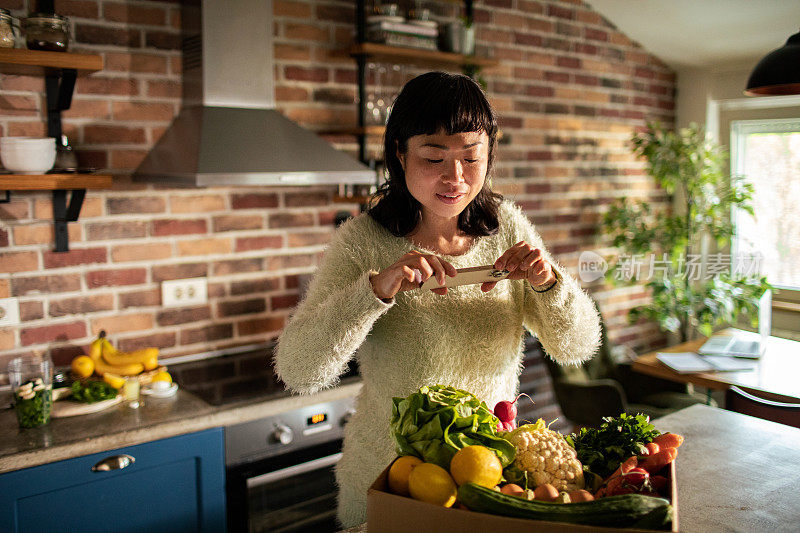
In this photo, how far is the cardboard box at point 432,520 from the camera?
2.73ft

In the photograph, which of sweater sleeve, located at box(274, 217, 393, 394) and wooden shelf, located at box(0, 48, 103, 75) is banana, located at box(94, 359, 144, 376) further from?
sweater sleeve, located at box(274, 217, 393, 394)

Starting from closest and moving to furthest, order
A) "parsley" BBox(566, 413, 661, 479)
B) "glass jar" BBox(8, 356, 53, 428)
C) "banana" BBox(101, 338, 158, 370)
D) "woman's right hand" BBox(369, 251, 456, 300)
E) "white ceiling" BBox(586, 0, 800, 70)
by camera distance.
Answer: "parsley" BBox(566, 413, 661, 479), "woman's right hand" BBox(369, 251, 456, 300), "glass jar" BBox(8, 356, 53, 428), "banana" BBox(101, 338, 158, 370), "white ceiling" BBox(586, 0, 800, 70)

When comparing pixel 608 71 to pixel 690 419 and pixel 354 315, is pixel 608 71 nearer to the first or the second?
pixel 690 419

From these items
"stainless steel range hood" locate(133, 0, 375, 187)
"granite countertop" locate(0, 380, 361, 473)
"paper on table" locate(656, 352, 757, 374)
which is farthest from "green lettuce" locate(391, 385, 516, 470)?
"paper on table" locate(656, 352, 757, 374)

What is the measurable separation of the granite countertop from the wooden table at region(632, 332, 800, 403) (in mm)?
1541

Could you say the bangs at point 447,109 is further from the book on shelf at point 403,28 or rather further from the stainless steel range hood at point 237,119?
the book on shelf at point 403,28

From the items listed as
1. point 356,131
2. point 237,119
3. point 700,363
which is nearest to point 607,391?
point 700,363

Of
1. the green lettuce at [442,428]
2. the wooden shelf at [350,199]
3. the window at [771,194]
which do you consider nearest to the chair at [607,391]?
the window at [771,194]

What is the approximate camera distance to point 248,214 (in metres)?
2.68

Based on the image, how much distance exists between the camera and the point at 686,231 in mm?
3852

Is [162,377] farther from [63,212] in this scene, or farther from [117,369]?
[63,212]

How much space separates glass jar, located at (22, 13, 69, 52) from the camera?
2.02 metres

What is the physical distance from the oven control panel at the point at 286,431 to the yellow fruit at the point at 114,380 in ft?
1.31

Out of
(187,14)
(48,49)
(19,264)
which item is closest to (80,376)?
(19,264)
